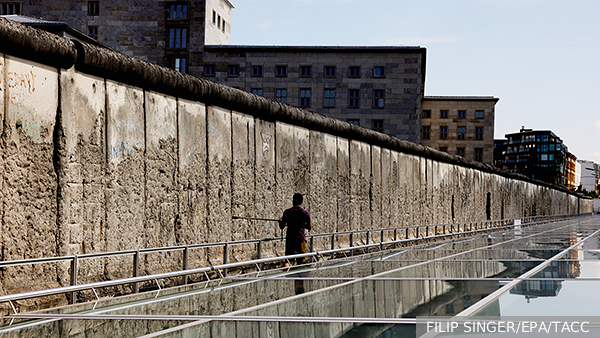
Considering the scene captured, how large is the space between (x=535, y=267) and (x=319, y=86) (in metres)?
52.3

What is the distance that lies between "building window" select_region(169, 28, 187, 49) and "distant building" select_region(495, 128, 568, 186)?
10615 centimetres

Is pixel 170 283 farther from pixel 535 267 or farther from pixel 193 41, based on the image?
pixel 193 41

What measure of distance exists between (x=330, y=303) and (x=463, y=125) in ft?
226

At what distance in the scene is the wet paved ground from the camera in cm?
477

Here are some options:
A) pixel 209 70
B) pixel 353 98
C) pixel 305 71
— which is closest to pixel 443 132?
pixel 353 98

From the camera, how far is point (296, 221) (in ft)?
34.3

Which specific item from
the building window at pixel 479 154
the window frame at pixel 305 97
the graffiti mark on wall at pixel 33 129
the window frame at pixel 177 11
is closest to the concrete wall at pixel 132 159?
the graffiti mark on wall at pixel 33 129

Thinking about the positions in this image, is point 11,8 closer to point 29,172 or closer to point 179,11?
point 179,11

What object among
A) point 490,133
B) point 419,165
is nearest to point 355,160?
point 419,165

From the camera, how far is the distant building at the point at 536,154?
151 meters

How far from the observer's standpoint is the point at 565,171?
165000 millimetres

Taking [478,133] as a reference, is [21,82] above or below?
below

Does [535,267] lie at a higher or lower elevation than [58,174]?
lower

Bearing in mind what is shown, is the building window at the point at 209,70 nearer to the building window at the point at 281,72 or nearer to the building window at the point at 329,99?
the building window at the point at 281,72
